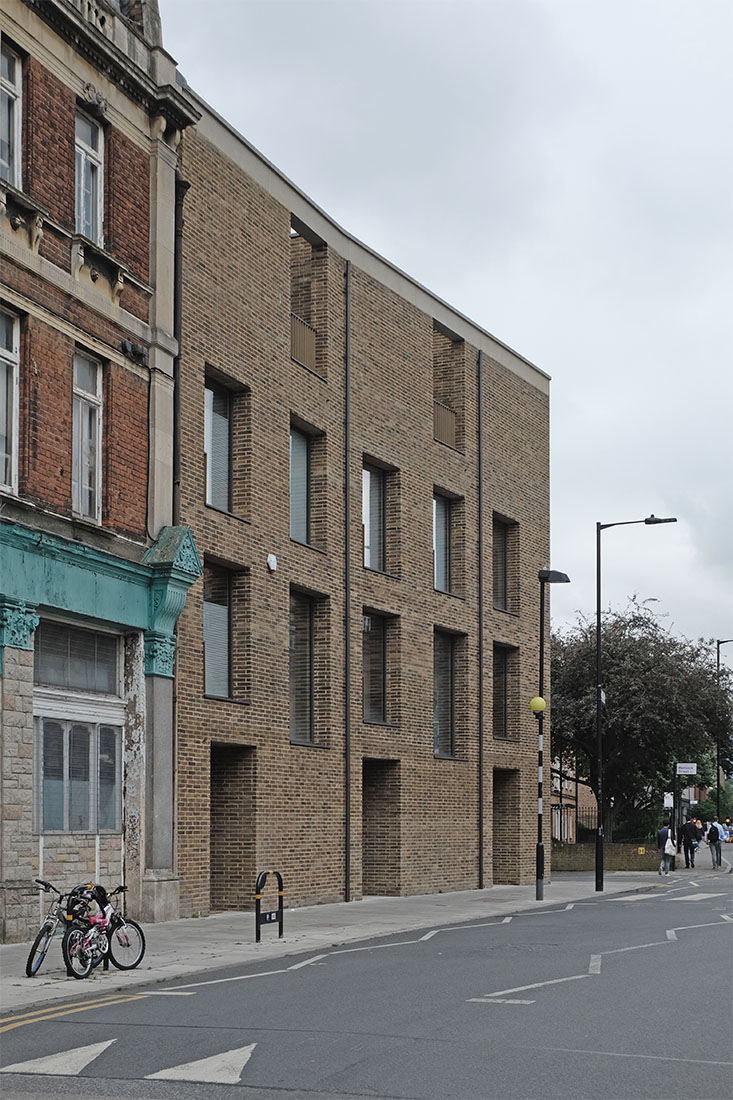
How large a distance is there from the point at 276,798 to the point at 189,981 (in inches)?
468

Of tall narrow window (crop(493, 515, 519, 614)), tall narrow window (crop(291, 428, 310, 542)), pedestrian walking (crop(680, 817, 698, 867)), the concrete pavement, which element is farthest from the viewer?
pedestrian walking (crop(680, 817, 698, 867))

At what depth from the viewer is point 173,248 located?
24906 millimetres

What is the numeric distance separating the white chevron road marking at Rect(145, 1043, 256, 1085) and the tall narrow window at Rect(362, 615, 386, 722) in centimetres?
2233

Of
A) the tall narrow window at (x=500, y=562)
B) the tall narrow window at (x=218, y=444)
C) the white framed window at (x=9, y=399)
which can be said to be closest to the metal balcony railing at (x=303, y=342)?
the tall narrow window at (x=218, y=444)

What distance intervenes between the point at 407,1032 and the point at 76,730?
1132cm

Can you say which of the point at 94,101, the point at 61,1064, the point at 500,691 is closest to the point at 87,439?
the point at 94,101

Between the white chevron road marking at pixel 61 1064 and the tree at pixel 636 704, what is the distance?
161 ft

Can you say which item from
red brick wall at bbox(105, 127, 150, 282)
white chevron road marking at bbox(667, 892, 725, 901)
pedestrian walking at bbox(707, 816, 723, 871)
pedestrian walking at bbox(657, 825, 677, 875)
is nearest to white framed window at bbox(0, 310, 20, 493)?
red brick wall at bbox(105, 127, 150, 282)

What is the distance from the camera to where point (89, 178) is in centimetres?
2291

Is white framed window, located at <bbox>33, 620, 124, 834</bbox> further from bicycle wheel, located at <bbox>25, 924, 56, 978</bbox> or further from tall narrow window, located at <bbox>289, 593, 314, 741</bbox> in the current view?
tall narrow window, located at <bbox>289, 593, 314, 741</bbox>

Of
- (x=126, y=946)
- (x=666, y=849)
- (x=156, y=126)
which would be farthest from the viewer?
(x=666, y=849)

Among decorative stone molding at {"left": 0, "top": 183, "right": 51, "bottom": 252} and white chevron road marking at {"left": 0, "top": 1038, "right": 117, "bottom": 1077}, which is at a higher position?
decorative stone molding at {"left": 0, "top": 183, "right": 51, "bottom": 252}

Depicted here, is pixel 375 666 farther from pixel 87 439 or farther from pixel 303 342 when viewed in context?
pixel 87 439

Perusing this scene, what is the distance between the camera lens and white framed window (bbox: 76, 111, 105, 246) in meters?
22.5
